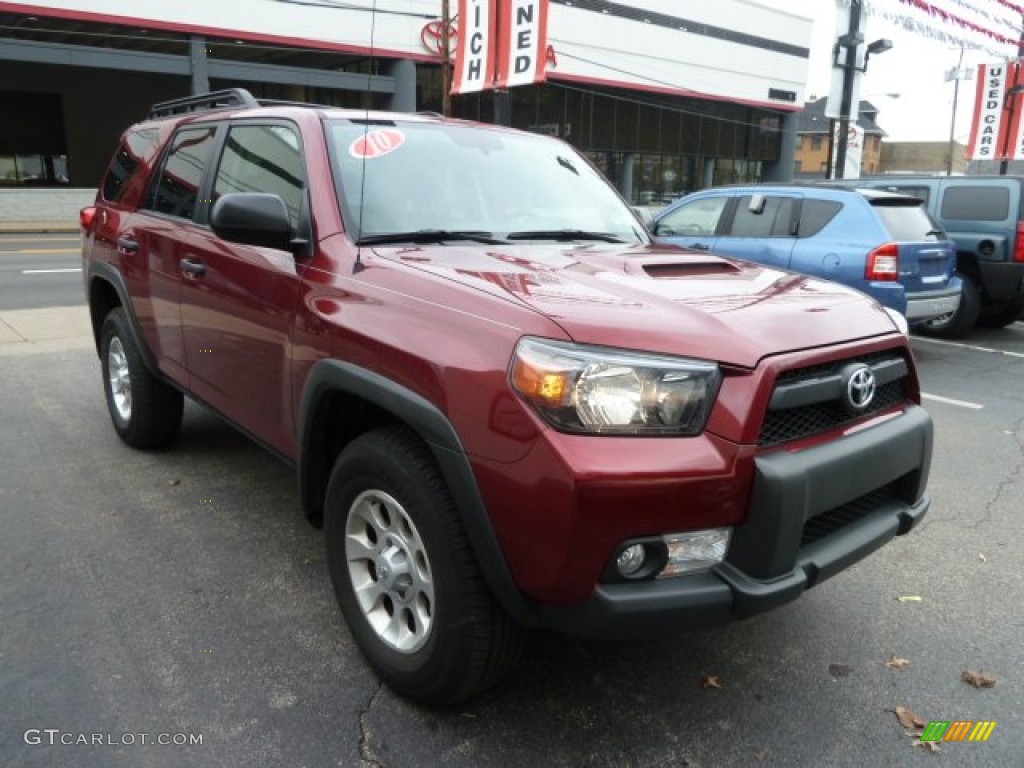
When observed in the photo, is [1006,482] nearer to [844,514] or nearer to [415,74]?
[844,514]

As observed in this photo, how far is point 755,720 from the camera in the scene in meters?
2.54

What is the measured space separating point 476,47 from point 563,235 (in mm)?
17330

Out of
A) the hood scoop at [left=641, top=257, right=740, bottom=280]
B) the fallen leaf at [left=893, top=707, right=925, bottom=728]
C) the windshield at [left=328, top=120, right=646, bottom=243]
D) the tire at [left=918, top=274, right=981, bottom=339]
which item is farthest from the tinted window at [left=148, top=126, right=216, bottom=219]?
the tire at [left=918, top=274, right=981, bottom=339]

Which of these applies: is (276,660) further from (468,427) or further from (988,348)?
(988,348)

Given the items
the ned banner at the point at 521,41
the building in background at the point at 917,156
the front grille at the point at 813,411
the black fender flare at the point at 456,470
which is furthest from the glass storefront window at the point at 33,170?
the building in background at the point at 917,156

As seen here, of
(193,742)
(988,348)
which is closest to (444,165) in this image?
(193,742)

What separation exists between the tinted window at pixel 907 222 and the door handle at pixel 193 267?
20.4 feet

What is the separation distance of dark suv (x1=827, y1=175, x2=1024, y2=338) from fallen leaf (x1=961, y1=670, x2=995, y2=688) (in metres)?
7.22

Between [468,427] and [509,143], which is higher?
[509,143]

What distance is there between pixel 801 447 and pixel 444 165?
186cm

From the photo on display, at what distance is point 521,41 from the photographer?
1827cm

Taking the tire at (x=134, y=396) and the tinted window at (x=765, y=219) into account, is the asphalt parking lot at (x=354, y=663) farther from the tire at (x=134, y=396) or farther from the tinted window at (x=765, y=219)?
the tinted window at (x=765, y=219)

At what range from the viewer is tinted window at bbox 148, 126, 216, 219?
388cm

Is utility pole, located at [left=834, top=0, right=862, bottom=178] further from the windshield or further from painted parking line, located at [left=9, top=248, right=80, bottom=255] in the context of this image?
painted parking line, located at [left=9, top=248, right=80, bottom=255]
